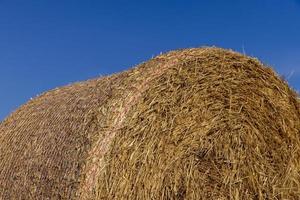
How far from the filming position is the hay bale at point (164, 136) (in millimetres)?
4016

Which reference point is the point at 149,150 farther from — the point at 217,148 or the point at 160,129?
the point at 217,148

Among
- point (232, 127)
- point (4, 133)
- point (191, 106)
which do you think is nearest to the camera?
point (191, 106)

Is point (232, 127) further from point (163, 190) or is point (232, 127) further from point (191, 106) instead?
point (163, 190)

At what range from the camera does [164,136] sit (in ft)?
14.3

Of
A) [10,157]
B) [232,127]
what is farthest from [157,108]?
[10,157]

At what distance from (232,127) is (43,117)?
5.15ft

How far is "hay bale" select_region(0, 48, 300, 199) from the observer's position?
4.02 meters

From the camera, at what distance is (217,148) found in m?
4.80

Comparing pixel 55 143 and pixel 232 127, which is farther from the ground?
pixel 232 127

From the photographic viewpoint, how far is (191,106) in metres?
4.59

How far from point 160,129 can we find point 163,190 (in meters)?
0.45

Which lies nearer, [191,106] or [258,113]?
[191,106]

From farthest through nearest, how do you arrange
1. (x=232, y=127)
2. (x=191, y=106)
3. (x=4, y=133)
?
(x=4, y=133) → (x=232, y=127) → (x=191, y=106)

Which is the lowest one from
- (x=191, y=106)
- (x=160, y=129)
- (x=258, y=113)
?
(x=160, y=129)
